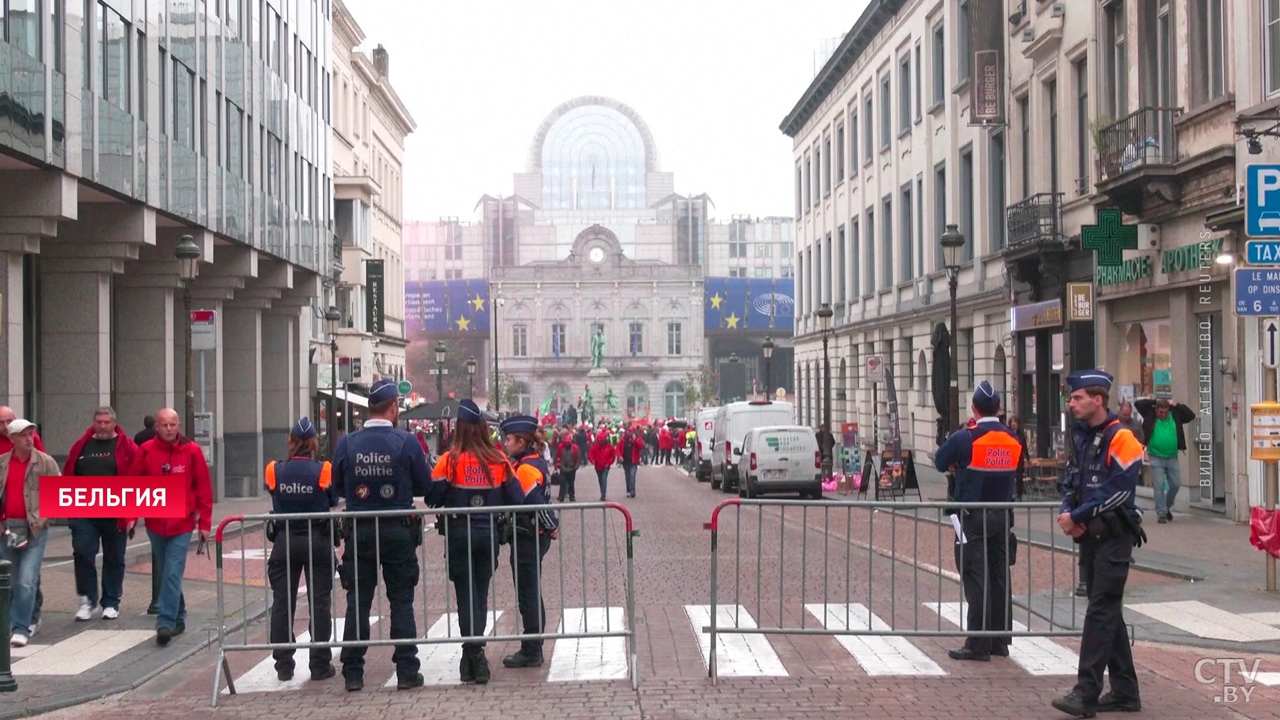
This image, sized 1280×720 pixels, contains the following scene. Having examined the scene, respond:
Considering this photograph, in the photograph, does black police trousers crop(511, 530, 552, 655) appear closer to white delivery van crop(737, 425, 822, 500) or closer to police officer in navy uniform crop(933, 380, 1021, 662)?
police officer in navy uniform crop(933, 380, 1021, 662)

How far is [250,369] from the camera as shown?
120 feet

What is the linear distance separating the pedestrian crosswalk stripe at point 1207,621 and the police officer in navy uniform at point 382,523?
586 cm

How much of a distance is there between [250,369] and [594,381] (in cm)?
8313

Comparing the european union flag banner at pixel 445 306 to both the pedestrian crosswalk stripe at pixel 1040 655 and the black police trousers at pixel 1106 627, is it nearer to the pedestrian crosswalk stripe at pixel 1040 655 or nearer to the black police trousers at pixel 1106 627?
the pedestrian crosswalk stripe at pixel 1040 655

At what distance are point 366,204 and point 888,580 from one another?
45.2m

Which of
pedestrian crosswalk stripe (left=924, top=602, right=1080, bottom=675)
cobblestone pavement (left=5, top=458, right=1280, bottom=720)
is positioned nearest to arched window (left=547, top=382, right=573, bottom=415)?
cobblestone pavement (left=5, top=458, right=1280, bottom=720)

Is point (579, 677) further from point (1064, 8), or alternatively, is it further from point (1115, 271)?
point (1064, 8)

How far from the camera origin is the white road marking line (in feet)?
38.1

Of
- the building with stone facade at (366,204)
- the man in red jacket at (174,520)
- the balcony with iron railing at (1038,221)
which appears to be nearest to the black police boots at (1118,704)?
the man in red jacket at (174,520)

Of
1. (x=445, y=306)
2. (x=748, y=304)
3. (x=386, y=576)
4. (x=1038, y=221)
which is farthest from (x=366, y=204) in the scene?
(x=748, y=304)

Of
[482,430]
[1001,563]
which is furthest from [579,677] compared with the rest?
[1001,563]

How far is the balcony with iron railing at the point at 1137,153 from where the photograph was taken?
2214 centimetres

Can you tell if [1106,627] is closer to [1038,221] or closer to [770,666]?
[770,666]

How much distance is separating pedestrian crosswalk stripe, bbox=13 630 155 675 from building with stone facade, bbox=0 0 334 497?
9160 mm
